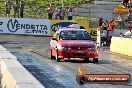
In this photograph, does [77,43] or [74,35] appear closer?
[77,43]

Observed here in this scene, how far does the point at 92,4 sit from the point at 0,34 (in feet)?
48.3

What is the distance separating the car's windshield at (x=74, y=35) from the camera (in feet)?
67.2

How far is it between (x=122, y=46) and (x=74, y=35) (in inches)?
295

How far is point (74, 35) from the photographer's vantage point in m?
20.6

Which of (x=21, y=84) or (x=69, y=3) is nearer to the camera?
(x=21, y=84)

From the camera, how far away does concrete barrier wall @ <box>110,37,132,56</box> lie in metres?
26.1

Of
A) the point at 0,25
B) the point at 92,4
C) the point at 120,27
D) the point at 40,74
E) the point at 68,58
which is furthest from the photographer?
the point at 92,4

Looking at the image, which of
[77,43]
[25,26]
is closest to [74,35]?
[77,43]

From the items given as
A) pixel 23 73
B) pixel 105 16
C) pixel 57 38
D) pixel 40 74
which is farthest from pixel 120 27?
pixel 23 73

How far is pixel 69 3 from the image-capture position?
50.2 meters

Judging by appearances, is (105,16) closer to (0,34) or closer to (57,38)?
(0,34)

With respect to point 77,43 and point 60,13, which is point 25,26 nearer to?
point 60,13

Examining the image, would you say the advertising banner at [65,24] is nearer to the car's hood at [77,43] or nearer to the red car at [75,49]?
the red car at [75,49]

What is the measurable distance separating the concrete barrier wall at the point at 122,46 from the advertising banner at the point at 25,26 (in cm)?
1164
